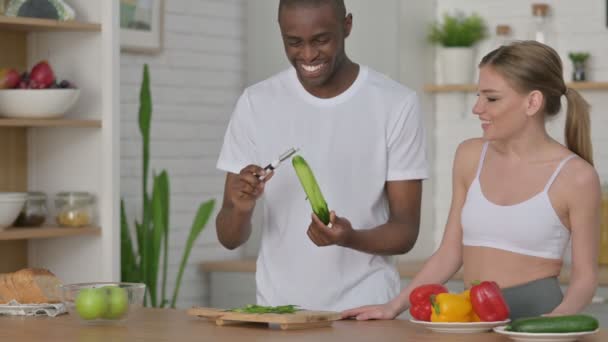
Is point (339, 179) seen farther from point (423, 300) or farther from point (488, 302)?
point (488, 302)

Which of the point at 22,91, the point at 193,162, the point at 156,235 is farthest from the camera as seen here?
the point at 193,162

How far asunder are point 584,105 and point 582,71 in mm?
2786

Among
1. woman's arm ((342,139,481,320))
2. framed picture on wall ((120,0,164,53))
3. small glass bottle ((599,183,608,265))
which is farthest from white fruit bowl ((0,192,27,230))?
small glass bottle ((599,183,608,265))

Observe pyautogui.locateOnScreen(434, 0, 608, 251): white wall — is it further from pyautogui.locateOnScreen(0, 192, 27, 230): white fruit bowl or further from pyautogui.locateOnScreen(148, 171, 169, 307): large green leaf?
pyautogui.locateOnScreen(0, 192, 27, 230): white fruit bowl

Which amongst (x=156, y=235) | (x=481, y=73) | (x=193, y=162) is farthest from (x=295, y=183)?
(x=193, y=162)

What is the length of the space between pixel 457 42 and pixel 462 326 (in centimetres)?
356

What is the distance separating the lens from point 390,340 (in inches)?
108

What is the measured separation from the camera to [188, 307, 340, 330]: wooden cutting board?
116 inches

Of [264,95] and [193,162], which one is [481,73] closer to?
[264,95]

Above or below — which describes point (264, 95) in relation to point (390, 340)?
above

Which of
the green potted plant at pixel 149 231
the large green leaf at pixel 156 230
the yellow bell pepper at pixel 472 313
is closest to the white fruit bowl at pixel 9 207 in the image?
the green potted plant at pixel 149 231

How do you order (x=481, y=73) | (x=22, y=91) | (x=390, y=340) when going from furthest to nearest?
(x=22, y=91), (x=481, y=73), (x=390, y=340)

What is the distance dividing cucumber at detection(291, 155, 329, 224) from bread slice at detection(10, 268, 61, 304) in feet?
2.69

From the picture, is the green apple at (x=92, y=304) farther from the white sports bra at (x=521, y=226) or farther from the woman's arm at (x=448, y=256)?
the white sports bra at (x=521, y=226)
